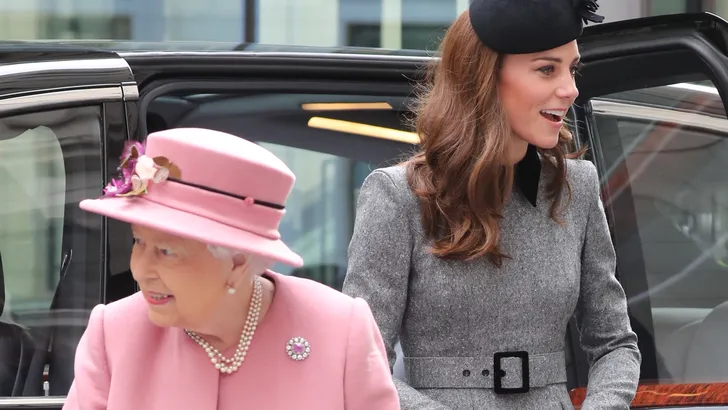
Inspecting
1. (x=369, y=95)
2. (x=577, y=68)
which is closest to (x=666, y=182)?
(x=577, y=68)

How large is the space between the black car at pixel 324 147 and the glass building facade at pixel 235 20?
650 cm

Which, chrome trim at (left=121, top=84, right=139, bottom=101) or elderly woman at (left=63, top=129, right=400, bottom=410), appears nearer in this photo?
elderly woman at (left=63, top=129, right=400, bottom=410)

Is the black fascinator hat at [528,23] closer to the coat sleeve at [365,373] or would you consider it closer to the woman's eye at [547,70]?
the woman's eye at [547,70]

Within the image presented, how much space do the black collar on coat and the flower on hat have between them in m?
0.77

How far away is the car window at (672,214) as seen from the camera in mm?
3033

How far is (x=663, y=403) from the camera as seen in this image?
9.30ft

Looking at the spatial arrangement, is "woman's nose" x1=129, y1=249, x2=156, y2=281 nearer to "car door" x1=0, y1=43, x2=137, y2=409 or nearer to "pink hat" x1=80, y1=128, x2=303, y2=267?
"pink hat" x1=80, y1=128, x2=303, y2=267

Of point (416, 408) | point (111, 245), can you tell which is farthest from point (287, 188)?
point (111, 245)

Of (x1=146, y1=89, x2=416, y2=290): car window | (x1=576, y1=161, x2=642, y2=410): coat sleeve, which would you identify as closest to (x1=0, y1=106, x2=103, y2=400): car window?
(x1=146, y1=89, x2=416, y2=290): car window

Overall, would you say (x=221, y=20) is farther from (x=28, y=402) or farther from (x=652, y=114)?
(x=28, y=402)

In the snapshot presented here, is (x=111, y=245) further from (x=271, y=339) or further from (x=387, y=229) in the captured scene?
(x=271, y=339)

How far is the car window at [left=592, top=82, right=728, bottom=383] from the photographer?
3033mm

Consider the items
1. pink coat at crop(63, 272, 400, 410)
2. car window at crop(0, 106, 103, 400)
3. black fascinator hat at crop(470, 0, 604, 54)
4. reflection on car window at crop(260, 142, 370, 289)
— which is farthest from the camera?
reflection on car window at crop(260, 142, 370, 289)

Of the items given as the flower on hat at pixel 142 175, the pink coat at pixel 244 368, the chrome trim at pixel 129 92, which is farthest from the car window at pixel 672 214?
the flower on hat at pixel 142 175
